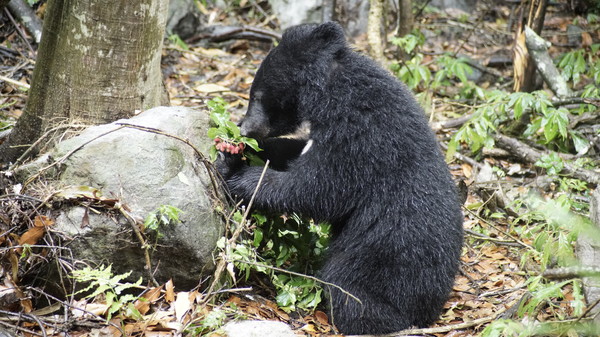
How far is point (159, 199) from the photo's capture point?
12.8ft

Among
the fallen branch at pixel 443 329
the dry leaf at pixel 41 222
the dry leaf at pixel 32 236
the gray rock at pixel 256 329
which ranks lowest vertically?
the fallen branch at pixel 443 329

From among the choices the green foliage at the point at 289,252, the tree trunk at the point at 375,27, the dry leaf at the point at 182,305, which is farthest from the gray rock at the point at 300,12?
the dry leaf at the point at 182,305

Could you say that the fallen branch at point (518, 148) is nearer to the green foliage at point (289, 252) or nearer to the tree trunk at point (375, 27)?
the tree trunk at point (375, 27)

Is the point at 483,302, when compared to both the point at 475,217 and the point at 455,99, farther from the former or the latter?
the point at 455,99

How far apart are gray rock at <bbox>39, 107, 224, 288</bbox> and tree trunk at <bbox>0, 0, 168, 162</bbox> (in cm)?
37

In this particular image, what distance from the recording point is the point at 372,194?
172 inches

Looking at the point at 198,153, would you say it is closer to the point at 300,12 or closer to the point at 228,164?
the point at 228,164

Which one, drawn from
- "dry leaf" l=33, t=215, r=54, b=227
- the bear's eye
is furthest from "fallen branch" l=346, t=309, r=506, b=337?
"dry leaf" l=33, t=215, r=54, b=227

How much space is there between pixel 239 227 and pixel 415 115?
1.53 m

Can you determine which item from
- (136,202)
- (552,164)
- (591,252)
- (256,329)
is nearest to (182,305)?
(256,329)

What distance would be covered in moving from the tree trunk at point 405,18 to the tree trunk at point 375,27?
601 mm

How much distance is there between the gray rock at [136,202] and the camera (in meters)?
3.74

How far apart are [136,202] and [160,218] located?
0.20 meters

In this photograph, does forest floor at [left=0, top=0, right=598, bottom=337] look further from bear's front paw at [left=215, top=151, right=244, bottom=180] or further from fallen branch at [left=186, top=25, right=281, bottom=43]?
bear's front paw at [left=215, top=151, right=244, bottom=180]
